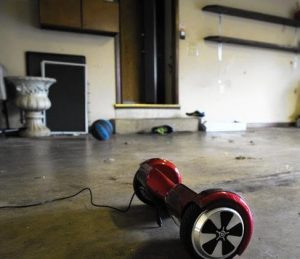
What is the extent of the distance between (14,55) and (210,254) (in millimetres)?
4032

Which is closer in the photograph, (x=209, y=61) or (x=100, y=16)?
(x=100, y=16)

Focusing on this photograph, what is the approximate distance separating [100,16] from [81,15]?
0.88ft

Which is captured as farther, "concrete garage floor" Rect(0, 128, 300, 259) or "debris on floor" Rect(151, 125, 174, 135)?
"debris on floor" Rect(151, 125, 174, 135)

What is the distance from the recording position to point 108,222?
1.02 metres

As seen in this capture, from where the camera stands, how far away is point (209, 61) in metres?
5.24

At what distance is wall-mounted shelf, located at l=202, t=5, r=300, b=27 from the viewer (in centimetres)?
502

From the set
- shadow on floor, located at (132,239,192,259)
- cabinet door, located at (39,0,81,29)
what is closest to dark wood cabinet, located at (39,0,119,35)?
cabinet door, located at (39,0,81,29)

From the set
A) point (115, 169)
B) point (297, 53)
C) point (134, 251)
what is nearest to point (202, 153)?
point (115, 169)

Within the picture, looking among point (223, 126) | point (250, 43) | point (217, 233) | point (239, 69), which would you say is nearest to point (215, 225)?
point (217, 233)

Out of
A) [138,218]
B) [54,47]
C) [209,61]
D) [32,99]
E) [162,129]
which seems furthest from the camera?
[209,61]

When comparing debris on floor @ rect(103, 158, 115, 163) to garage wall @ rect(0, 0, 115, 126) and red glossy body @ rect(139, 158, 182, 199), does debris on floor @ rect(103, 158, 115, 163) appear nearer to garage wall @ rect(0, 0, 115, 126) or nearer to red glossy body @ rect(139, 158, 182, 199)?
red glossy body @ rect(139, 158, 182, 199)

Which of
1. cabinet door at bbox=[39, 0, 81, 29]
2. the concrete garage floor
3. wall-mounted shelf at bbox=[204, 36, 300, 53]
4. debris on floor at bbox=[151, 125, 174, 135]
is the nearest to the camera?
the concrete garage floor

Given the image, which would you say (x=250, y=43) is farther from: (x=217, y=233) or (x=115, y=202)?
(x=217, y=233)

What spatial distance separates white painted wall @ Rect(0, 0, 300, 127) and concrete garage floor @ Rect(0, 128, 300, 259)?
220 cm
